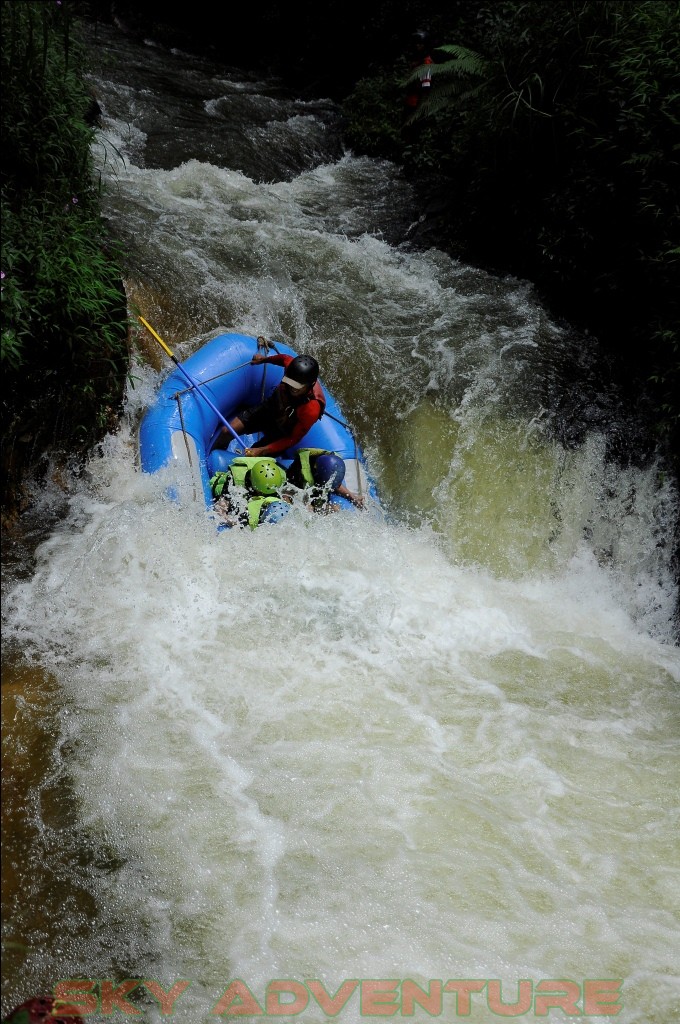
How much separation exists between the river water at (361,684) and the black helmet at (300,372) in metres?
0.86

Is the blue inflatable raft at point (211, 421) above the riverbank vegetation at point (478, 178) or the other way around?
the other way around

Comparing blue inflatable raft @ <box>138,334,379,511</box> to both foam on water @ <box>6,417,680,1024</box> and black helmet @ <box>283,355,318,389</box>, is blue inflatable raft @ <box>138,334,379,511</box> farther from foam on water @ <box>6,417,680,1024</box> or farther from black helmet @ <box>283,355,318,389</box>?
black helmet @ <box>283,355,318,389</box>

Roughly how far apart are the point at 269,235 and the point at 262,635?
4.27m

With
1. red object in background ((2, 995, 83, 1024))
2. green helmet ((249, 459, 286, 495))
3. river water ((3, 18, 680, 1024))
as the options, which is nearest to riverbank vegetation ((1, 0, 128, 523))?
river water ((3, 18, 680, 1024))

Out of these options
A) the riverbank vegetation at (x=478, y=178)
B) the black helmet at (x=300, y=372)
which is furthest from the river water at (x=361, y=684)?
the black helmet at (x=300, y=372)

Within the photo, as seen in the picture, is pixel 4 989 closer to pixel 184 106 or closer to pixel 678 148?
pixel 678 148

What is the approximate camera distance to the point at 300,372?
4.49 m

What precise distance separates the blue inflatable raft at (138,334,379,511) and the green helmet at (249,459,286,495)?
300 mm

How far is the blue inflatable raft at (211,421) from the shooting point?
4.49m

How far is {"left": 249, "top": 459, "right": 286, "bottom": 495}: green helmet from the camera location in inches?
179

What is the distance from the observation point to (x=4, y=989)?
2.32m

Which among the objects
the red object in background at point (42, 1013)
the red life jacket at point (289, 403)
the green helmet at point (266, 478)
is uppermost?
the red life jacket at point (289, 403)

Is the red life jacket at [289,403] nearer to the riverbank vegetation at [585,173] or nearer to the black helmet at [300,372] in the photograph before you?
the black helmet at [300,372]

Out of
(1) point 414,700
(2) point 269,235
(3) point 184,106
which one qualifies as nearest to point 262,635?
(1) point 414,700
